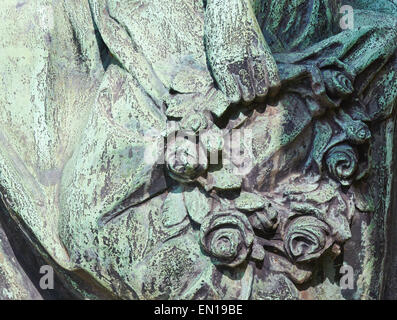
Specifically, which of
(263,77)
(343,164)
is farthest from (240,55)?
(343,164)

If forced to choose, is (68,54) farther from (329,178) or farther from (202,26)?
(329,178)

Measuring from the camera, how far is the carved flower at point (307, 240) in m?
2.25

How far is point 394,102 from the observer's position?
2414 millimetres

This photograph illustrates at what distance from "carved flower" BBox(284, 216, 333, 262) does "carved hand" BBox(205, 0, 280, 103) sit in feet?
1.00

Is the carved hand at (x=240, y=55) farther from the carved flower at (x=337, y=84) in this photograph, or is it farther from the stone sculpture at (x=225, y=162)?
the carved flower at (x=337, y=84)

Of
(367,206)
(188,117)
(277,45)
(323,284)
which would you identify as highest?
(277,45)

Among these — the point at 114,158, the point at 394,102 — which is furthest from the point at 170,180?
the point at 394,102

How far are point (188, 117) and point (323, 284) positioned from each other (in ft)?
1.62

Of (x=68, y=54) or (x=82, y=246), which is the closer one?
(x=82, y=246)

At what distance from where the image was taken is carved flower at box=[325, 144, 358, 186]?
2.31m

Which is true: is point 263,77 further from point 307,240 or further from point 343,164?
point 307,240

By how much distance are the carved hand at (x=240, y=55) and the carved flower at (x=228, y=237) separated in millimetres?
266

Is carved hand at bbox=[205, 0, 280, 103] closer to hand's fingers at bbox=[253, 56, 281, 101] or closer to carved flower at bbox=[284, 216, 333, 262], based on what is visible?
hand's fingers at bbox=[253, 56, 281, 101]

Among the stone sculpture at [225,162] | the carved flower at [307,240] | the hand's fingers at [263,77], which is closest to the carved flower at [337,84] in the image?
the stone sculpture at [225,162]
